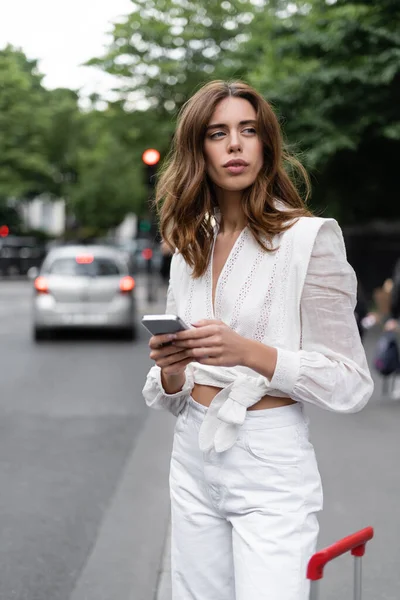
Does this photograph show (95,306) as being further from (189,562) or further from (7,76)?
(7,76)

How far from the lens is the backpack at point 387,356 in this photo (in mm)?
9547

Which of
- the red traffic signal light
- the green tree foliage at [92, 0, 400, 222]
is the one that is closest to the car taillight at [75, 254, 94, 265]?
the green tree foliage at [92, 0, 400, 222]

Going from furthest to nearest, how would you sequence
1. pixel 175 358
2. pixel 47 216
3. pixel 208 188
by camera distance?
pixel 47 216 < pixel 208 188 < pixel 175 358

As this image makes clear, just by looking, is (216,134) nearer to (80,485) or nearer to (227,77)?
(80,485)

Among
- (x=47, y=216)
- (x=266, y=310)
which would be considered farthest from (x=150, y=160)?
(x=47, y=216)

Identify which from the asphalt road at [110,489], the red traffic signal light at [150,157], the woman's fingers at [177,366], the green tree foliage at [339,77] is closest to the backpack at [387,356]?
the asphalt road at [110,489]

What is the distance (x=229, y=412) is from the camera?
221 centimetres

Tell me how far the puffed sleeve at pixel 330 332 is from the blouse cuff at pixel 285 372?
0.01 meters

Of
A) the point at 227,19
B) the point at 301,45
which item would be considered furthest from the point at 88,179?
the point at 301,45

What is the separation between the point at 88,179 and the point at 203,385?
62.3 meters

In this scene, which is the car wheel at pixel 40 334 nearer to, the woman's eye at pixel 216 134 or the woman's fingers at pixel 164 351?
the woman's eye at pixel 216 134

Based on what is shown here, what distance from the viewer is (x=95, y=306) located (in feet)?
52.6

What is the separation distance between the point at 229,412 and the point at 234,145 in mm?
614

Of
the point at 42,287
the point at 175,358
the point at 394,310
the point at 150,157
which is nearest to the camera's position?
the point at 175,358
